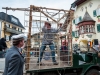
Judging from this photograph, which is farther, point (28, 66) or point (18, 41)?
point (28, 66)

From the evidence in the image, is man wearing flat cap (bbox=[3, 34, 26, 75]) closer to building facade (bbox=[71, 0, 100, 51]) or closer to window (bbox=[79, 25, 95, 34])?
building facade (bbox=[71, 0, 100, 51])

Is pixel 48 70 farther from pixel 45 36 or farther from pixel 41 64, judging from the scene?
pixel 45 36

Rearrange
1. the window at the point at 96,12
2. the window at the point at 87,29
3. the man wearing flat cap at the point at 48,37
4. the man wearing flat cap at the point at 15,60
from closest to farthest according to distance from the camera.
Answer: the man wearing flat cap at the point at 15,60 → the man wearing flat cap at the point at 48,37 → the window at the point at 96,12 → the window at the point at 87,29

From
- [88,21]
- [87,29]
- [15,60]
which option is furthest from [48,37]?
[87,29]

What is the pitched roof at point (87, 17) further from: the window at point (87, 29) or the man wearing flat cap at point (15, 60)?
the man wearing flat cap at point (15, 60)

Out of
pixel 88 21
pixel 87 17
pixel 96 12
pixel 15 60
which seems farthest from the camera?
pixel 87 17

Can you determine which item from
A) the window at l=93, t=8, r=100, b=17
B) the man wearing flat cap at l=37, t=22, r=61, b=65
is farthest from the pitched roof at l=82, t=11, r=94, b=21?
the man wearing flat cap at l=37, t=22, r=61, b=65

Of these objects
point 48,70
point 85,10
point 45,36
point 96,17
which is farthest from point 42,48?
point 85,10

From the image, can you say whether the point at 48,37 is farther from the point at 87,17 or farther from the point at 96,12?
the point at 87,17

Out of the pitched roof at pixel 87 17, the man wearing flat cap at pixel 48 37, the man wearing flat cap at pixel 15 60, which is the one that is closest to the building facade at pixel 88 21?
the pitched roof at pixel 87 17

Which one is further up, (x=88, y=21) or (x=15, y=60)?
(x=88, y=21)

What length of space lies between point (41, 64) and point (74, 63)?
3.38ft

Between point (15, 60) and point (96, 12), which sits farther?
point (96, 12)

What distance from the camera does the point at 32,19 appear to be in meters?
4.70
